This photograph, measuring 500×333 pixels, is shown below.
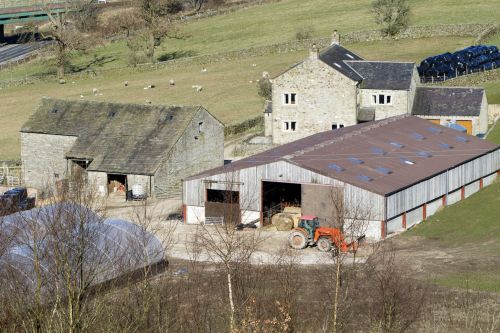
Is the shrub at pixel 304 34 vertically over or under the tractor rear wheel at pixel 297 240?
over

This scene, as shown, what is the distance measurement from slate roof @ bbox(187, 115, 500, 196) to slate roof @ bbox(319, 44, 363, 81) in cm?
727

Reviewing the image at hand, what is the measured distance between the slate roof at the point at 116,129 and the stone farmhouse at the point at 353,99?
10346 millimetres

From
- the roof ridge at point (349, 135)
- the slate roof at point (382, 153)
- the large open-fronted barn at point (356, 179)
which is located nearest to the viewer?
the large open-fronted barn at point (356, 179)

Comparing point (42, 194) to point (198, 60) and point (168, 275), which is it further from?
point (198, 60)

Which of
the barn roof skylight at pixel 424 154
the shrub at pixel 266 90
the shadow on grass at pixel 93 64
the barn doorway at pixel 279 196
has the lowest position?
the barn doorway at pixel 279 196

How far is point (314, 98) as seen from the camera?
8062cm

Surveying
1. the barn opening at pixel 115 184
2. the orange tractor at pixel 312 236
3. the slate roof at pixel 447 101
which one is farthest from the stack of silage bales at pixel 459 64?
the orange tractor at pixel 312 236

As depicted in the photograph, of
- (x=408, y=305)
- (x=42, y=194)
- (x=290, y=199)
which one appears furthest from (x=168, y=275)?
(x=42, y=194)

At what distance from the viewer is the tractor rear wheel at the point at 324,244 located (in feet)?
178

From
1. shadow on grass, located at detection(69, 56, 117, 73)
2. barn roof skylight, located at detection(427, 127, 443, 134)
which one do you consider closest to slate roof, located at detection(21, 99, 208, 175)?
barn roof skylight, located at detection(427, 127, 443, 134)

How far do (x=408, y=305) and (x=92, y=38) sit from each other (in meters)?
104

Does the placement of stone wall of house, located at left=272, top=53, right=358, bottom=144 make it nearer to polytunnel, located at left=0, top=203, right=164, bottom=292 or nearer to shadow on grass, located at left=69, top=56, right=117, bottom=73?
polytunnel, located at left=0, top=203, right=164, bottom=292

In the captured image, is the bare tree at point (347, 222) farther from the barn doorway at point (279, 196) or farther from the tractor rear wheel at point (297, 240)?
the barn doorway at point (279, 196)

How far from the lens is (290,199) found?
6303 cm
